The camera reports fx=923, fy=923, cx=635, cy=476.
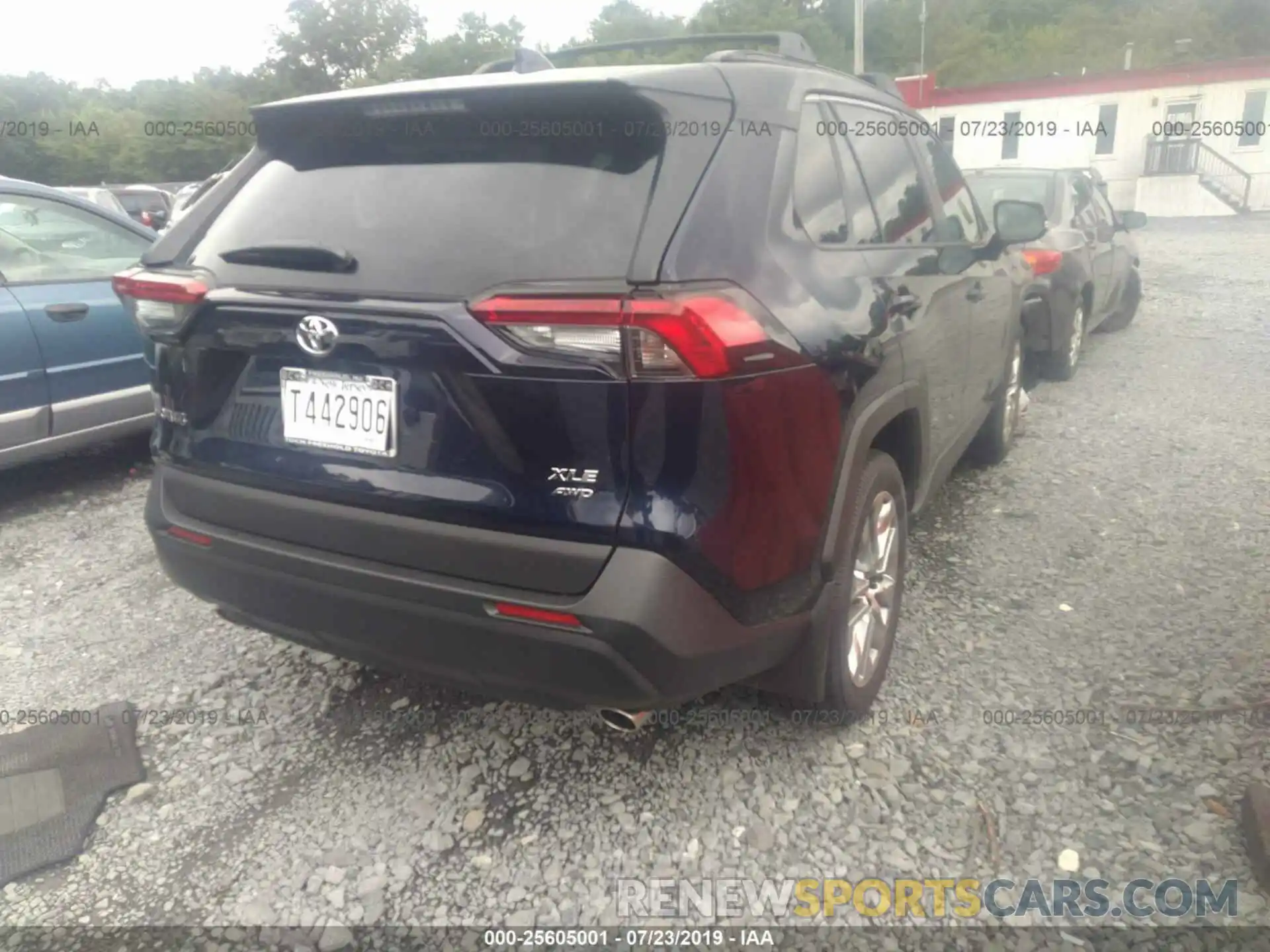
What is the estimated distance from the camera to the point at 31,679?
123 inches

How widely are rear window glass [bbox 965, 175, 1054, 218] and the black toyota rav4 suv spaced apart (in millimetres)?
5272

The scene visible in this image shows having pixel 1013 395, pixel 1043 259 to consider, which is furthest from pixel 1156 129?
pixel 1013 395

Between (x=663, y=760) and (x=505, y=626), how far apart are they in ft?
2.96

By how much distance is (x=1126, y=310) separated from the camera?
29.2 feet

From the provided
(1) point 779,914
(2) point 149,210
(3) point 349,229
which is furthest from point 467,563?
(2) point 149,210

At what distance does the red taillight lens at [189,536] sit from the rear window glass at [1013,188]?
6.24m

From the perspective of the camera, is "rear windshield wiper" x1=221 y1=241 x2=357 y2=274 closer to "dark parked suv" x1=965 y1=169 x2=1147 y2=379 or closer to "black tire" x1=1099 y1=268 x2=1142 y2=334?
"dark parked suv" x1=965 y1=169 x2=1147 y2=379

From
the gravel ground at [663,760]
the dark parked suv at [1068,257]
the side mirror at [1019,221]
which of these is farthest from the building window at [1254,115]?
the gravel ground at [663,760]

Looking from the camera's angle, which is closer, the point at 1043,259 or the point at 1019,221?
the point at 1019,221

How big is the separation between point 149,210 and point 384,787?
17889mm

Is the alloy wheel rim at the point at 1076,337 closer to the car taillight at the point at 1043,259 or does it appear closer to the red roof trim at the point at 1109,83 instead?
the car taillight at the point at 1043,259

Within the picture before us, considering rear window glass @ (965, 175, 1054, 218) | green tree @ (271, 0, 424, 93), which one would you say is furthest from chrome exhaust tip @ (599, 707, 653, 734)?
green tree @ (271, 0, 424, 93)

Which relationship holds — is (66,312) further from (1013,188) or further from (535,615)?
(1013,188)

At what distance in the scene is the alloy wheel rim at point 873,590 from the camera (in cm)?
261
